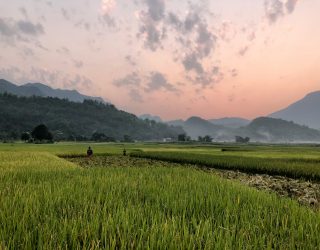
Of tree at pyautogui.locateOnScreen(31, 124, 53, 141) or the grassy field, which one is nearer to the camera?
the grassy field

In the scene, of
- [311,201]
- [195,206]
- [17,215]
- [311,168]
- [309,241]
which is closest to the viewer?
[309,241]

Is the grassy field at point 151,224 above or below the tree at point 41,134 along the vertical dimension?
below

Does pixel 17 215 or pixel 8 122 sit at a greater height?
pixel 8 122

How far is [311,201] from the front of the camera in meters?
11.0

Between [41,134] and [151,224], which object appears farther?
[41,134]

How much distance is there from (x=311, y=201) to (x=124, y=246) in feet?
30.7

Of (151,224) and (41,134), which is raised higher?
(41,134)

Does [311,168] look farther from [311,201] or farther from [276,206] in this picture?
[276,206]

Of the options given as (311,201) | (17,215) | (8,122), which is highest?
(8,122)

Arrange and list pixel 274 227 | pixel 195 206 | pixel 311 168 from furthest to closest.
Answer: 1. pixel 311 168
2. pixel 195 206
3. pixel 274 227

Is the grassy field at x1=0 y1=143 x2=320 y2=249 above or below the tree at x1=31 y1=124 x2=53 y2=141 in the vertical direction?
below

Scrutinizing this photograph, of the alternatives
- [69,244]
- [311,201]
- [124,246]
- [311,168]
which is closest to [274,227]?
[124,246]

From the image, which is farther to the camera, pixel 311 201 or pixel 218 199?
pixel 311 201

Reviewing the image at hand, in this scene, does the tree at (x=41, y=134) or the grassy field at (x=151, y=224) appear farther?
the tree at (x=41, y=134)
